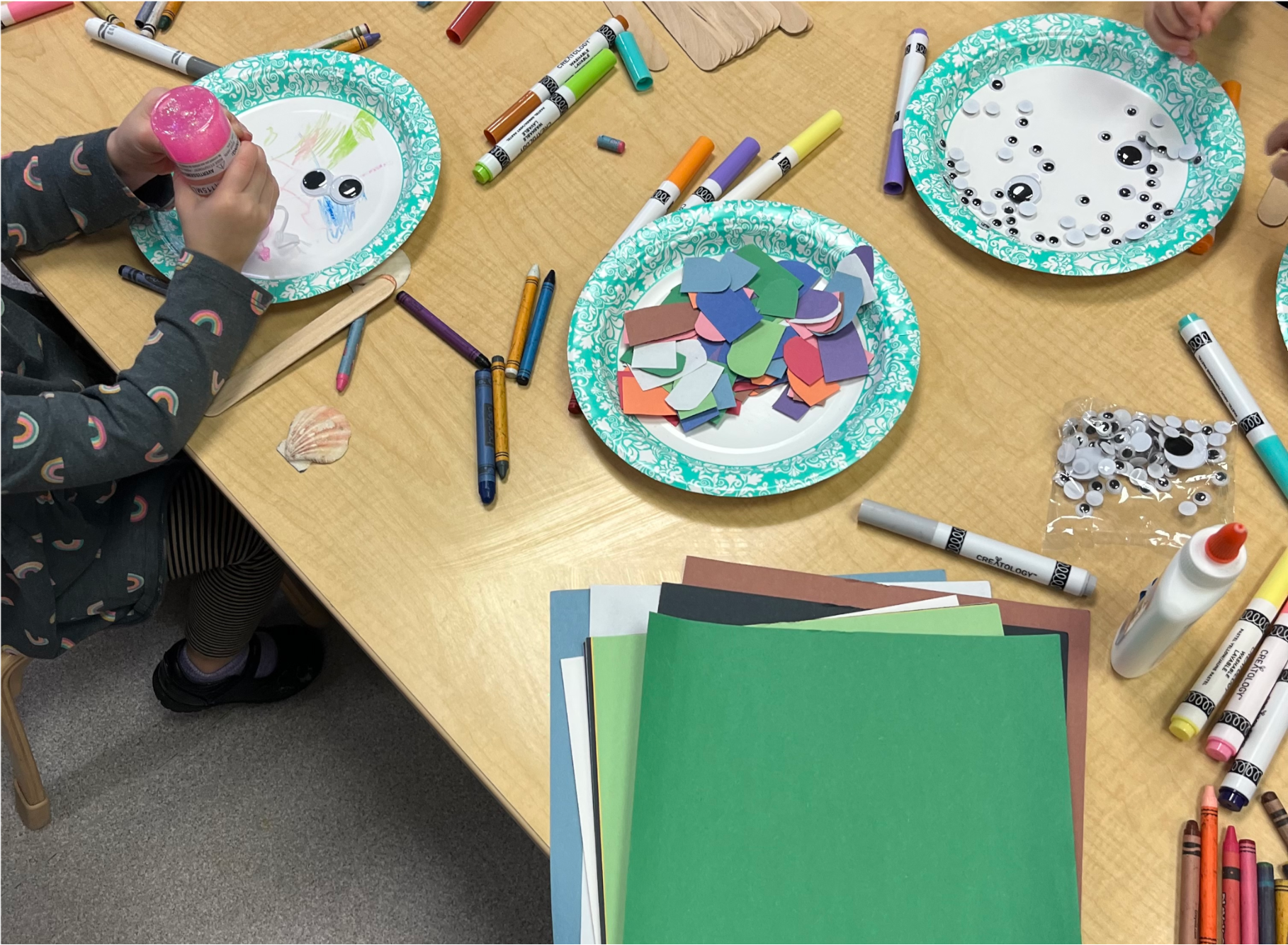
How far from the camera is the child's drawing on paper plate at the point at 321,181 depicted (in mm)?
830

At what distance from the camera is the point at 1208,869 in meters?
0.59

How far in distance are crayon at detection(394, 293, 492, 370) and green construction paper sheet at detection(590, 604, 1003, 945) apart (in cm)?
25

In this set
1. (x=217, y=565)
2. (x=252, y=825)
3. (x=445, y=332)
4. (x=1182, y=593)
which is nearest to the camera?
(x=1182, y=593)

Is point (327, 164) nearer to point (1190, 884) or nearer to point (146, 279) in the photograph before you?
point (146, 279)

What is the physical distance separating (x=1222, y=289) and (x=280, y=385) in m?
0.77

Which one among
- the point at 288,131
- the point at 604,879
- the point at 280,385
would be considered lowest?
the point at 604,879

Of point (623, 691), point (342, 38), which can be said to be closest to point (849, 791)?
point (623, 691)

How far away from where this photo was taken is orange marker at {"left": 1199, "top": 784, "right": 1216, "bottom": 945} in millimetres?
Answer: 577

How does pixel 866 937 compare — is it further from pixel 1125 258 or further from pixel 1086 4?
pixel 1086 4

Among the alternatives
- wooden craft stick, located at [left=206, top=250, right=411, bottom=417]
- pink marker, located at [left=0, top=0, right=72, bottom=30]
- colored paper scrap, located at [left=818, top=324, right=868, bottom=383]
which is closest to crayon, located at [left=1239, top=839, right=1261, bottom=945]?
colored paper scrap, located at [left=818, top=324, right=868, bottom=383]

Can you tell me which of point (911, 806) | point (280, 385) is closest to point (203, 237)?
point (280, 385)

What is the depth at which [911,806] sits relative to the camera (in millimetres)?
605

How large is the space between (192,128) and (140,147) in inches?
4.0

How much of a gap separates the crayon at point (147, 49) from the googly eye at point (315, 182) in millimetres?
164
